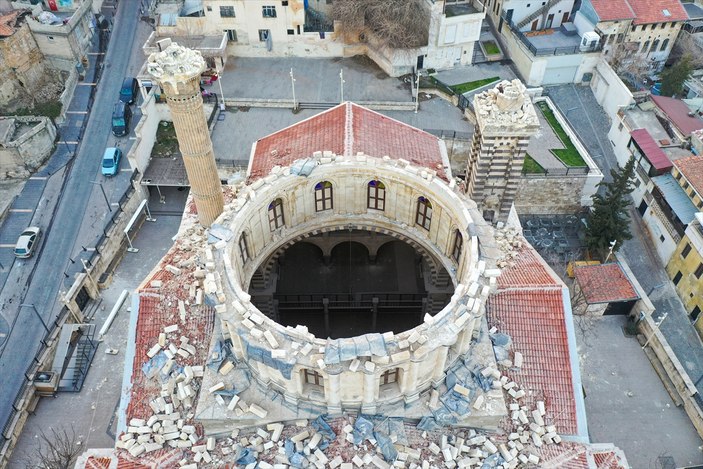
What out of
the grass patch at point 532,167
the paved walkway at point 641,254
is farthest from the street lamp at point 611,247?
the grass patch at point 532,167

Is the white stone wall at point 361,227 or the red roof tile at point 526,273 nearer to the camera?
the white stone wall at point 361,227

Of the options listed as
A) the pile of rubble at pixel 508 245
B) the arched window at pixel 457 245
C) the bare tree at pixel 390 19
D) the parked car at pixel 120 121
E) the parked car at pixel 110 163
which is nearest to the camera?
the arched window at pixel 457 245

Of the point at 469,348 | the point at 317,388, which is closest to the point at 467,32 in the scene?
the point at 469,348

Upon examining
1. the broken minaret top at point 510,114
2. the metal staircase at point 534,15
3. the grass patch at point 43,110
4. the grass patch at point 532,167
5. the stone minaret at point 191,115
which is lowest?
the stone minaret at point 191,115

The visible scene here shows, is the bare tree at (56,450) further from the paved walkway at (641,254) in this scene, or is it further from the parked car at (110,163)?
the paved walkway at (641,254)

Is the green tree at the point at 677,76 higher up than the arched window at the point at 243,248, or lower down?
higher up

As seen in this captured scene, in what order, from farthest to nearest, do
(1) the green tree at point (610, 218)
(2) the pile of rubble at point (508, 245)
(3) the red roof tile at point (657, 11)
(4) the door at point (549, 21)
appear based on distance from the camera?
(4) the door at point (549, 21)
(3) the red roof tile at point (657, 11)
(1) the green tree at point (610, 218)
(2) the pile of rubble at point (508, 245)

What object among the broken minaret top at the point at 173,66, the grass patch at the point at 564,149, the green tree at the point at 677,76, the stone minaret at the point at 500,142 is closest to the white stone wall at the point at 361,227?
the stone minaret at the point at 500,142

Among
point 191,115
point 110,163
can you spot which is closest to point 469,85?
point 191,115

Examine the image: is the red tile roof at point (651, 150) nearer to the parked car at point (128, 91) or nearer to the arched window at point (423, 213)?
the arched window at point (423, 213)
